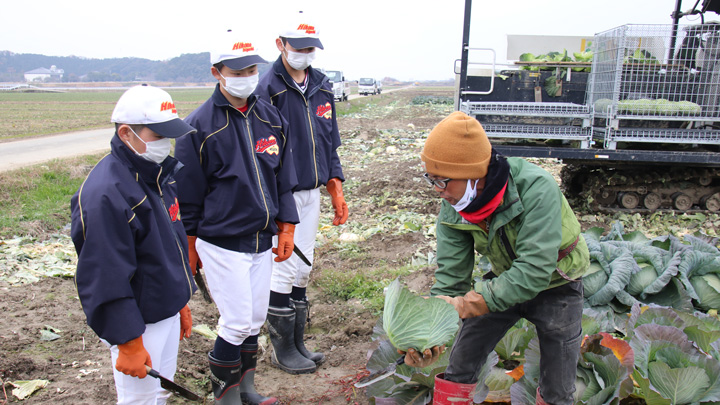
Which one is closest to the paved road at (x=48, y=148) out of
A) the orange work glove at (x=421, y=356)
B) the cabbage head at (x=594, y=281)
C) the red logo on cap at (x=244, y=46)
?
the red logo on cap at (x=244, y=46)

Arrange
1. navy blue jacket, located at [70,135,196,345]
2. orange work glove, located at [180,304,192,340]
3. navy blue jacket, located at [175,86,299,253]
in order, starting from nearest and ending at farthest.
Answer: navy blue jacket, located at [70,135,196,345] < orange work glove, located at [180,304,192,340] < navy blue jacket, located at [175,86,299,253]

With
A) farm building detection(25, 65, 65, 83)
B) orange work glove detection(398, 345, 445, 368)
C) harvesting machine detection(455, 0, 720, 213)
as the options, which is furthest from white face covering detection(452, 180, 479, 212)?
farm building detection(25, 65, 65, 83)

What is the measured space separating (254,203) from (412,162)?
31.8ft

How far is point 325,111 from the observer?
3.94m

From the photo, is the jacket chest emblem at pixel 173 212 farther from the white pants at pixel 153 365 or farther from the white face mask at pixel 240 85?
the white face mask at pixel 240 85

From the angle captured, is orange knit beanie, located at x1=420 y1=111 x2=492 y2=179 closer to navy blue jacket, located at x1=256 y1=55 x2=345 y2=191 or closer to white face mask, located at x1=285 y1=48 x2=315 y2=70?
navy blue jacket, located at x1=256 y1=55 x2=345 y2=191

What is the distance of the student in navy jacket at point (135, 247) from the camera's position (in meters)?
2.09

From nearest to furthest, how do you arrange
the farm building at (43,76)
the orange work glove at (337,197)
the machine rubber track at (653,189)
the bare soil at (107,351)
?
the bare soil at (107,351)
the orange work glove at (337,197)
the machine rubber track at (653,189)
the farm building at (43,76)

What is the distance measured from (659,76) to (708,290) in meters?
4.43

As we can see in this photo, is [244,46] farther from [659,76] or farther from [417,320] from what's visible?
[659,76]

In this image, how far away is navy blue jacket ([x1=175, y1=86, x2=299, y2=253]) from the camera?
2.94 metres

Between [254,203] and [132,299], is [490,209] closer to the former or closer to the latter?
[254,203]

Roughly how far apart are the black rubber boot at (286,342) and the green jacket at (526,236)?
5.50 ft

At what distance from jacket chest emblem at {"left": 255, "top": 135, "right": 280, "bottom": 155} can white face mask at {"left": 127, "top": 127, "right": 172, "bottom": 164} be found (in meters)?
0.74
